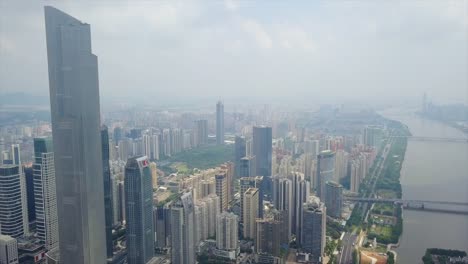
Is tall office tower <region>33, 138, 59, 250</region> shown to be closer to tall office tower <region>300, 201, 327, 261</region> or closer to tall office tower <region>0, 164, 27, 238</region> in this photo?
tall office tower <region>0, 164, 27, 238</region>

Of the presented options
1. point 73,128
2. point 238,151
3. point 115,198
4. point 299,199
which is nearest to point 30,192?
point 115,198

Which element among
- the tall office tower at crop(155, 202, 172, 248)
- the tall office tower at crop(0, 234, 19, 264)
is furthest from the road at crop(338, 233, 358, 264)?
the tall office tower at crop(0, 234, 19, 264)

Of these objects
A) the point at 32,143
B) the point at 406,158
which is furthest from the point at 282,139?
the point at 32,143

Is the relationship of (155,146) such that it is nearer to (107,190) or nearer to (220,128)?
(220,128)

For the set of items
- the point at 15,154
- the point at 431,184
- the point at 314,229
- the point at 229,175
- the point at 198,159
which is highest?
the point at 15,154

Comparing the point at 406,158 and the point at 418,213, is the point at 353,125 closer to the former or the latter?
the point at 406,158
